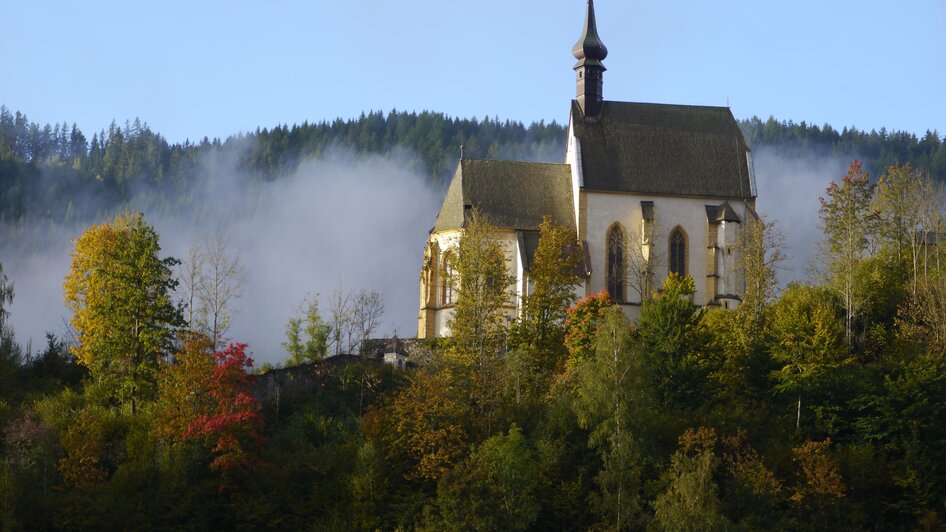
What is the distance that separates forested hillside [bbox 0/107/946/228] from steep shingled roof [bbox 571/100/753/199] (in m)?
77.3

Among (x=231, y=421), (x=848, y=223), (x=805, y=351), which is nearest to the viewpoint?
(x=231, y=421)

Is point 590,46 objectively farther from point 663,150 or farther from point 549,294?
point 549,294

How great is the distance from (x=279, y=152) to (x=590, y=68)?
93.2 m

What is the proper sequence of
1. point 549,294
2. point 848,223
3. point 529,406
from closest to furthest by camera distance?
point 529,406, point 549,294, point 848,223

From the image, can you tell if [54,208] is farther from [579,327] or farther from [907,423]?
[907,423]

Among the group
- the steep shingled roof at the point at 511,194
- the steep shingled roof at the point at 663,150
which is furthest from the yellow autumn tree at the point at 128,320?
the steep shingled roof at the point at 663,150

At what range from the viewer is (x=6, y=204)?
153m

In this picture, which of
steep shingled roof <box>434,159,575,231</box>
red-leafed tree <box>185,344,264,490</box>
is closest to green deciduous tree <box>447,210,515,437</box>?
steep shingled roof <box>434,159,575,231</box>

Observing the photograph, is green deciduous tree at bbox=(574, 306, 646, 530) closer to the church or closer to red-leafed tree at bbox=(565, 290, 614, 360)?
red-leafed tree at bbox=(565, 290, 614, 360)

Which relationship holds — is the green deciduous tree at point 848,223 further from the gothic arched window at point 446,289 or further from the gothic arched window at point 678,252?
the gothic arched window at point 446,289

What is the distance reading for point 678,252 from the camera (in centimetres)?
7169

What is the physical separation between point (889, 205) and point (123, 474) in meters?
36.0

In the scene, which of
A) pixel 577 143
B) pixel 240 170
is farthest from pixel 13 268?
pixel 577 143

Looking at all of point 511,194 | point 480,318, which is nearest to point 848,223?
point 511,194
